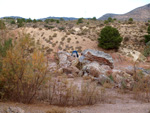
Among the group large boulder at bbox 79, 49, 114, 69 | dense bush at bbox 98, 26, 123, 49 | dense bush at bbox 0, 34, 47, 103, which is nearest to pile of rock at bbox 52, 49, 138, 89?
large boulder at bbox 79, 49, 114, 69

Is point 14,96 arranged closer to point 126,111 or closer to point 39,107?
point 39,107

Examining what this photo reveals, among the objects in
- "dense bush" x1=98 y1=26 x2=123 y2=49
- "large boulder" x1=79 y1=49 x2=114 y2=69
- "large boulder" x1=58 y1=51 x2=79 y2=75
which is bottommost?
"large boulder" x1=58 y1=51 x2=79 y2=75

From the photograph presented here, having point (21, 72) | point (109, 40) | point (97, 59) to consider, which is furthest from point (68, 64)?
point (109, 40)

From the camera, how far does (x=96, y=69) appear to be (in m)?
Answer: 11.5

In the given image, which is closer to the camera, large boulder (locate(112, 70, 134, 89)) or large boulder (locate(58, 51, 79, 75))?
large boulder (locate(112, 70, 134, 89))

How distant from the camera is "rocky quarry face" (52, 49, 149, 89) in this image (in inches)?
391

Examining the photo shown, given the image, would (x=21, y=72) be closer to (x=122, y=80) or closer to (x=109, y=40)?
(x=122, y=80)

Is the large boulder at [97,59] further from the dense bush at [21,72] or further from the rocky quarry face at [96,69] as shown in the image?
the dense bush at [21,72]

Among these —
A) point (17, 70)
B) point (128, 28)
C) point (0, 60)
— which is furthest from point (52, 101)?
point (128, 28)

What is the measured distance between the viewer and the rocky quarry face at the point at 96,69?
32.6ft

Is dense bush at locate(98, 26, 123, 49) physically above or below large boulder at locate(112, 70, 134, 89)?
above

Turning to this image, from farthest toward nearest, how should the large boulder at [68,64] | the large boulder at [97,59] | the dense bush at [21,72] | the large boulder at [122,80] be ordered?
the large boulder at [97,59] → the large boulder at [68,64] → the large boulder at [122,80] → the dense bush at [21,72]

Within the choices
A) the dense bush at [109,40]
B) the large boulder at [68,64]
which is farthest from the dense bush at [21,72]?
the dense bush at [109,40]

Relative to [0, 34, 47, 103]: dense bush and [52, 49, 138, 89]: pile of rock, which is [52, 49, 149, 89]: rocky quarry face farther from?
[0, 34, 47, 103]: dense bush
